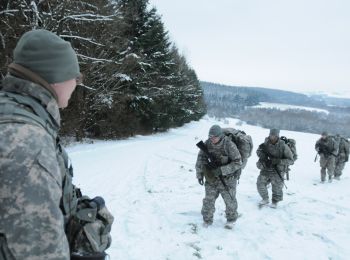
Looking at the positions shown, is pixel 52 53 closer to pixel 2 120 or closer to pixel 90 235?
pixel 2 120

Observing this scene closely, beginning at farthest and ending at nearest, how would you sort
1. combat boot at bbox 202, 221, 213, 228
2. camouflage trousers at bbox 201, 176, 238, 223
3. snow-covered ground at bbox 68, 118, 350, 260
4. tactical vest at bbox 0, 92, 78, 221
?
combat boot at bbox 202, 221, 213, 228, camouflage trousers at bbox 201, 176, 238, 223, snow-covered ground at bbox 68, 118, 350, 260, tactical vest at bbox 0, 92, 78, 221

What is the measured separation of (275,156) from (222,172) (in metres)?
3.05

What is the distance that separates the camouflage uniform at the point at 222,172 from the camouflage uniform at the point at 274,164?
2514 millimetres

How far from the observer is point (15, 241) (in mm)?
1562

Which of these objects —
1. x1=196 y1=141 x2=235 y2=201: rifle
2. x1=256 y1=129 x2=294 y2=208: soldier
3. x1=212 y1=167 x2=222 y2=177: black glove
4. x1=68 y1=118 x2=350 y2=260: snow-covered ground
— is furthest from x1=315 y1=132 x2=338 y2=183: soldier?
x1=212 y1=167 x2=222 y2=177: black glove

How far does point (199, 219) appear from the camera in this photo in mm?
9016

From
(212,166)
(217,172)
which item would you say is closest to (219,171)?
(217,172)

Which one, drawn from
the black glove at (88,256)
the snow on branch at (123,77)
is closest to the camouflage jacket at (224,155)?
the black glove at (88,256)

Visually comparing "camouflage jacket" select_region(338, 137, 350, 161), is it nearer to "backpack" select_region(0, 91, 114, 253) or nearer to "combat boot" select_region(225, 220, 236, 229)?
"combat boot" select_region(225, 220, 236, 229)

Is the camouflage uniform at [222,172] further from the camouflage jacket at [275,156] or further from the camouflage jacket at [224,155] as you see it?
the camouflage jacket at [275,156]

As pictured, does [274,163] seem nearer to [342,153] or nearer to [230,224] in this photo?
[230,224]

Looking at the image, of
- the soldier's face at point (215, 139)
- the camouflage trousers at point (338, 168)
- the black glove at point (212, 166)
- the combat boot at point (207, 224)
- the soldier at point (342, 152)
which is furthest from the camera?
the camouflage trousers at point (338, 168)

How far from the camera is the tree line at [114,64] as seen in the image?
15578 mm

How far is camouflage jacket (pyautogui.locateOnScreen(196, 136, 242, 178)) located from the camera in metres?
8.09
